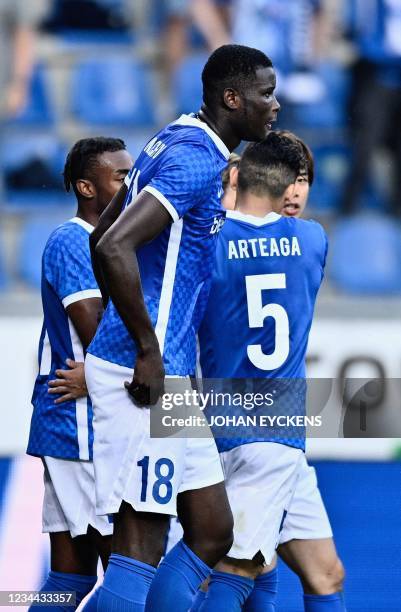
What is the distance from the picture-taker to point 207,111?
11.0 feet

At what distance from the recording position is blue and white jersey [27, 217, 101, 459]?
373 cm

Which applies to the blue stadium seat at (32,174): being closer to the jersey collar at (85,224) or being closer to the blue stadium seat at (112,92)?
the blue stadium seat at (112,92)

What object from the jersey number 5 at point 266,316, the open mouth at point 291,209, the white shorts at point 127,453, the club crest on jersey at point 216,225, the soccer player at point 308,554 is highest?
the open mouth at point 291,209

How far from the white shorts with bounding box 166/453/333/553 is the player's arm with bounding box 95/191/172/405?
43.9 inches

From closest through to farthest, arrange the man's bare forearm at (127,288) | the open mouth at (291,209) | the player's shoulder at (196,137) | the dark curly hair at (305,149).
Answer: the man's bare forearm at (127,288) → the player's shoulder at (196,137) → the dark curly hair at (305,149) → the open mouth at (291,209)

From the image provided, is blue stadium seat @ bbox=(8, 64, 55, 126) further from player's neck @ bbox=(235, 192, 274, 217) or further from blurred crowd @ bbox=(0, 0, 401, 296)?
player's neck @ bbox=(235, 192, 274, 217)

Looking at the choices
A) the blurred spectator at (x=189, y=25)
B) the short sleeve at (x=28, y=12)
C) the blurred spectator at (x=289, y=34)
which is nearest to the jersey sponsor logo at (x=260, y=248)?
the blurred spectator at (x=289, y=34)

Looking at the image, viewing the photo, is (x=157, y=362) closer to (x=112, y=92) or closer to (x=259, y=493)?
(x=259, y=493)

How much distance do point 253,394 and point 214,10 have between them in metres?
6.57

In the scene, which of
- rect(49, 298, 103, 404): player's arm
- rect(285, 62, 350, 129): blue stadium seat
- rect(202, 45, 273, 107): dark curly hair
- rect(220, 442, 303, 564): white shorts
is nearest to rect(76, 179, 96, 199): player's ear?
rect(49, 298, 103, 404): player's arm

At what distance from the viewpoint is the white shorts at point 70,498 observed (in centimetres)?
367

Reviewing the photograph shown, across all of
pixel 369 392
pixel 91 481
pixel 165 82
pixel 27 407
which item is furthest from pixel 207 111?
pixel 165 82

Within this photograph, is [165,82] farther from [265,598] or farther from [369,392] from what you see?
[265,598]

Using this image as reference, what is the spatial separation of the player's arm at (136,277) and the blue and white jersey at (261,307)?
2.53 ft
